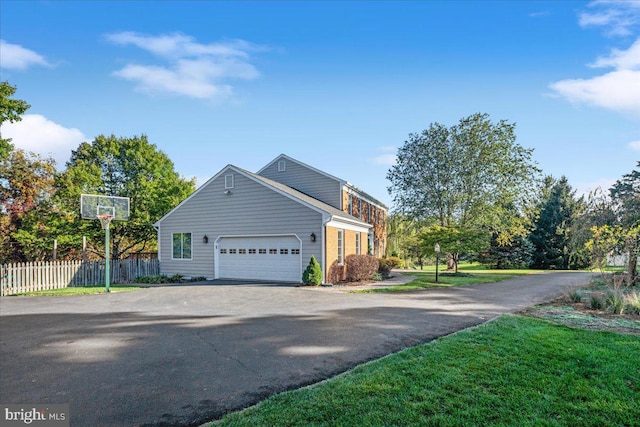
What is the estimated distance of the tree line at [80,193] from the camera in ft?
70.8

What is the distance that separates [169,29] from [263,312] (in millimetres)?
9574

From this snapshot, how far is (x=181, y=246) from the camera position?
64.5ft

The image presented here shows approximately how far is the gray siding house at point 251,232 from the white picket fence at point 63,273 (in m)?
1.42

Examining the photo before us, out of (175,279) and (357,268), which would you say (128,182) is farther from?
(357,268)

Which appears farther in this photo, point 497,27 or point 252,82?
point 252,82

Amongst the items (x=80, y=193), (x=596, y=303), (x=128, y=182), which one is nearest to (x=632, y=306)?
(x=596, y=303)

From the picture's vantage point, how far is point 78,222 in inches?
933

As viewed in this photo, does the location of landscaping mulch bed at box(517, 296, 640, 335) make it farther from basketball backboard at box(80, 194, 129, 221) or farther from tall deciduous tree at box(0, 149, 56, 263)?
tall deciduous tree at box(0, 149, 56, 263)

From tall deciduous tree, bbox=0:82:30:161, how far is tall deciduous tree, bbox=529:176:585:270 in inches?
1441

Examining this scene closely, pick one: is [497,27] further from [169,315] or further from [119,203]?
[119,203]

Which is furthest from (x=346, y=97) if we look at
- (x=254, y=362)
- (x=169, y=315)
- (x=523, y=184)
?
(x=523, y=184)

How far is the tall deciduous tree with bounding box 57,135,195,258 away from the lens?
2458cm

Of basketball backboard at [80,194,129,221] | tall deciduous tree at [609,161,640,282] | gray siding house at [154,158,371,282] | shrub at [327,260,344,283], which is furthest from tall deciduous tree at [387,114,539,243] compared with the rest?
basketball backboard at [80,194,129,221]

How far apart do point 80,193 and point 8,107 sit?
30.3ft
